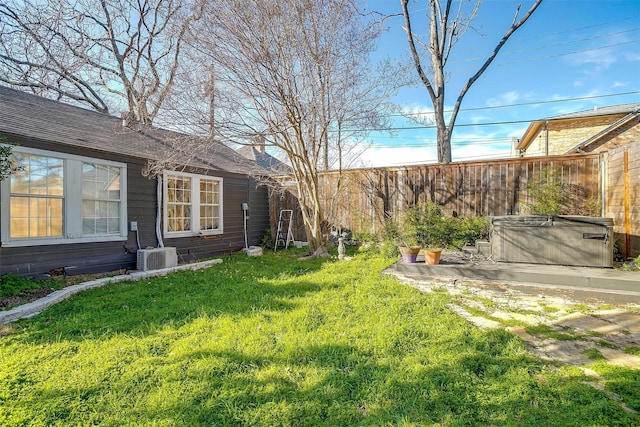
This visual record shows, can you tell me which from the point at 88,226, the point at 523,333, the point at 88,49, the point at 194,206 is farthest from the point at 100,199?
the point at 88,49

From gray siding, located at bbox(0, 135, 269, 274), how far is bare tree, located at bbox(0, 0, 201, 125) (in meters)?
2.50

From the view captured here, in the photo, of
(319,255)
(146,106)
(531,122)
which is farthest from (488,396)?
(531,122)

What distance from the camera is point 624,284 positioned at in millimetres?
3889

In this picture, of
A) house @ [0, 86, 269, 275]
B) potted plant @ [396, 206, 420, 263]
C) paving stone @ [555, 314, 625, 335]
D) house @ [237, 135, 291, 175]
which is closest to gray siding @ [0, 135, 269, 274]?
house @ [0, 86, 269, 275]

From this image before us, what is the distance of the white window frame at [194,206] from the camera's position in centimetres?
684

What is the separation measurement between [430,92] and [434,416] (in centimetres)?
1046

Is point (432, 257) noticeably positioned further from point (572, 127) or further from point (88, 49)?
point (572, 127)

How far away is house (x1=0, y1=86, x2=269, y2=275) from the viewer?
477 centimetres

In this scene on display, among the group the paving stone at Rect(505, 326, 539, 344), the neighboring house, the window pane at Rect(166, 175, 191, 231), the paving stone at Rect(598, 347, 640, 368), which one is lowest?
the paving stone at Rect(505, 326, 539, 344)

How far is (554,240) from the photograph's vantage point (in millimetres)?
4840

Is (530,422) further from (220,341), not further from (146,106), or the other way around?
(146,106)

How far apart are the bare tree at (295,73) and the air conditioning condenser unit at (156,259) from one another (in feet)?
8.76

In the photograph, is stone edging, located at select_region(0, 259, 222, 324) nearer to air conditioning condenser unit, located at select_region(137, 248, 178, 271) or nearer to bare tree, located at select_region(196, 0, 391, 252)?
air conditioning condenser unit, located at select_region(137, 248, 178, 271)

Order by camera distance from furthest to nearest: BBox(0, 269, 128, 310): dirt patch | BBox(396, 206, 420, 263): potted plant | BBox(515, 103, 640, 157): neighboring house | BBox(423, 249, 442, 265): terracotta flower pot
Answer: BBox(515, 103, 640, 157): neighboring house
BBox(396, 206, 420, 263): potted plant
BBox(423, 249, 442, 265): terracotta flower pot
BBox(0, 269, 128, 310): dirt patch
